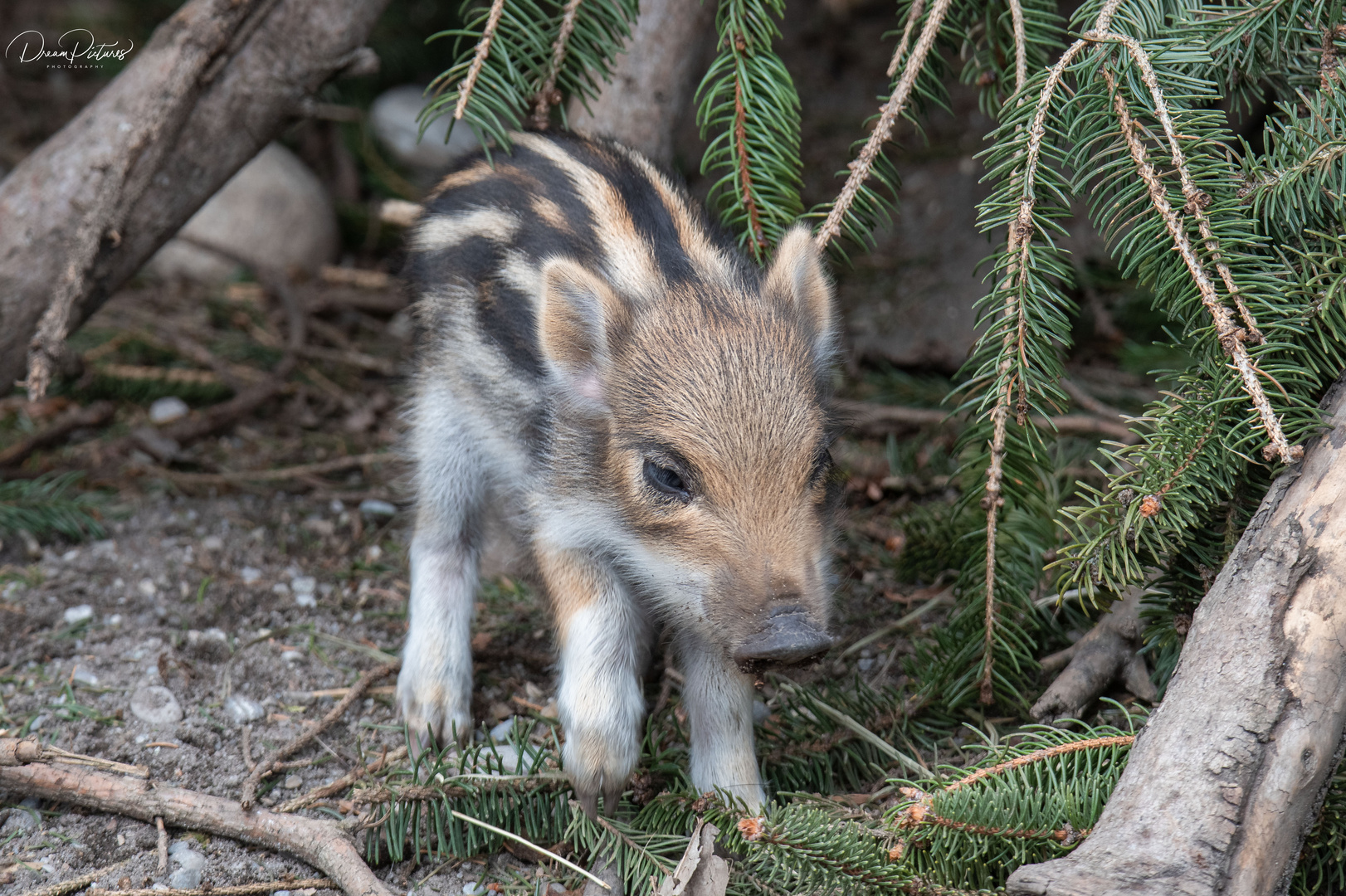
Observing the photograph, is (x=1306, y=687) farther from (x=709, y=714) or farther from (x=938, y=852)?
(x=709, y=714)

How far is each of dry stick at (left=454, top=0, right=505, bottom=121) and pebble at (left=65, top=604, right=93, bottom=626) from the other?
1.69 m

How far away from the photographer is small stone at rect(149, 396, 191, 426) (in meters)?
4.20

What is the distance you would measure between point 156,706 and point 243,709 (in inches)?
7.7

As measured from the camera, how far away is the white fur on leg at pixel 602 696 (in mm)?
2277

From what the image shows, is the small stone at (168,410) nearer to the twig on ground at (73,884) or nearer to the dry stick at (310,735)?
the dry stick at (310,735)

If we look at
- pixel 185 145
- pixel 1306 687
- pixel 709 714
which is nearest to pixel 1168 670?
pixel 1306 687

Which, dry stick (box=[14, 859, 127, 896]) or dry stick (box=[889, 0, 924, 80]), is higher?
dry stick (box=[889, 0, 924, 80])

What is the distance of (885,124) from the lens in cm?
243

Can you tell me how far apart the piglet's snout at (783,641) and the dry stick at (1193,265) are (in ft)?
2.68

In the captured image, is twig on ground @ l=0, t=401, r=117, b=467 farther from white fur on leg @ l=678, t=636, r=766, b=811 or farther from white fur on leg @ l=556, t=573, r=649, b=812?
white fur on leg @ l=678, t=636, r=766, b=811

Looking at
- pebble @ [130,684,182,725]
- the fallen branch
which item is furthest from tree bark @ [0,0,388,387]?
the fallen branch

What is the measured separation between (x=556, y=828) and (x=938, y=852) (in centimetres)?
82

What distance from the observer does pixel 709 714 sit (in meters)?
2.41

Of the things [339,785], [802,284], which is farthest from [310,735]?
[802,284]
